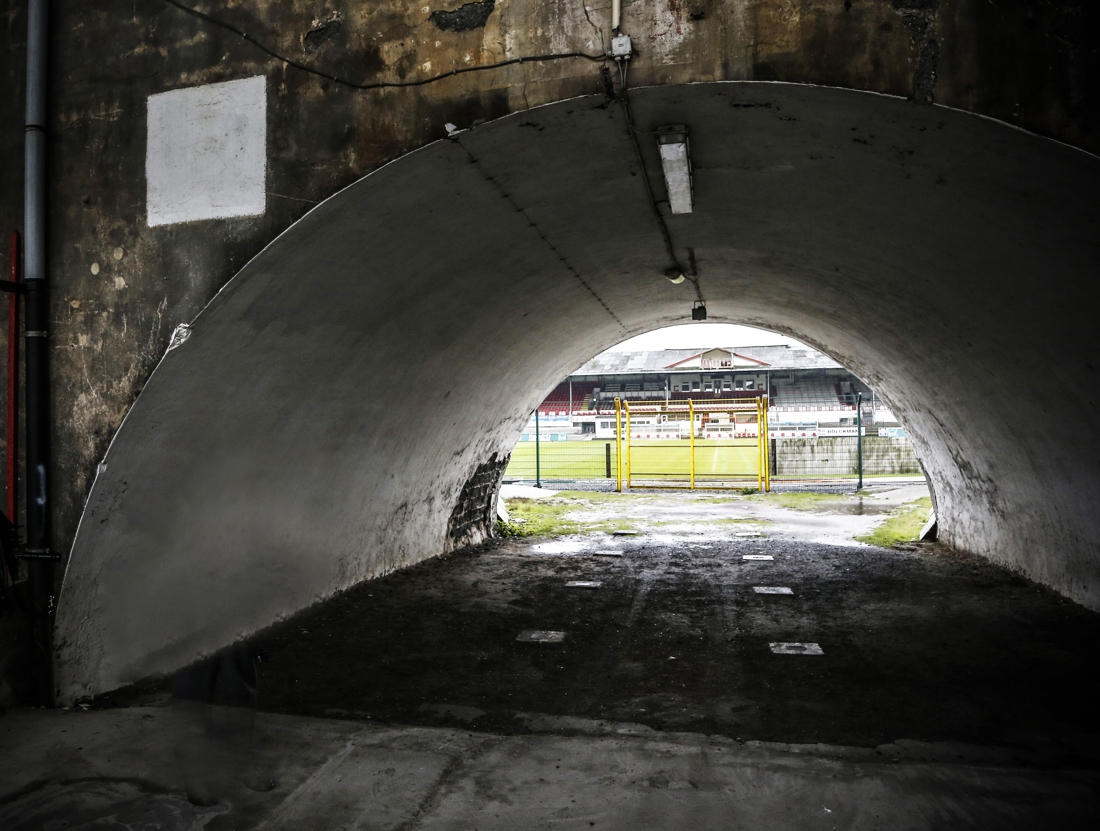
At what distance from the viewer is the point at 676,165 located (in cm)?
412

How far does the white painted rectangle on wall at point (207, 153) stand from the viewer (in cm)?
408

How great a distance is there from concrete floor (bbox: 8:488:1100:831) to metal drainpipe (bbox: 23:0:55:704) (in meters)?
0.57

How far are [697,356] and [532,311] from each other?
46.6 meters

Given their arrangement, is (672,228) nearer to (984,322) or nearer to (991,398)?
(984,322)

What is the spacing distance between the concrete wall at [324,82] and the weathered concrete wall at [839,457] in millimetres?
17367

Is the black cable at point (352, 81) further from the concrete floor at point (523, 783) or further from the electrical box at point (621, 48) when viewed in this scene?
the concrete floor at point (523, 783)

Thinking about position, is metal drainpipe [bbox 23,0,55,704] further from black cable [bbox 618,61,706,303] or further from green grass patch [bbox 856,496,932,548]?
green grass patch [bbox 856,496,932,548]

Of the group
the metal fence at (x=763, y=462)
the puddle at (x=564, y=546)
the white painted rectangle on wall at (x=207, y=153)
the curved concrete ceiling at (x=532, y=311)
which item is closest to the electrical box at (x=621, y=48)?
the curved concrete ceiling at (x=532, y=311)

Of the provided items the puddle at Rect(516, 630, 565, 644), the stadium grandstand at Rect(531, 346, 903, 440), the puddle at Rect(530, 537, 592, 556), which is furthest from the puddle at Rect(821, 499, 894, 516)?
the stadium grandstand at Rect(531, 346, 903, 440)

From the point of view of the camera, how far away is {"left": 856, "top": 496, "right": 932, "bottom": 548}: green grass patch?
1022 cm

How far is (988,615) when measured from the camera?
626cm

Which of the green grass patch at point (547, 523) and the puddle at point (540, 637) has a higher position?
the green grass patch at point (547, 523)

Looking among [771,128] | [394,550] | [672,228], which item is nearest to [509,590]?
[394,550]

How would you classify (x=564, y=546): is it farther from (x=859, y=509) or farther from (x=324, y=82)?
(x=324, y=82)
